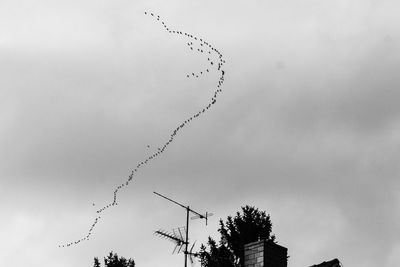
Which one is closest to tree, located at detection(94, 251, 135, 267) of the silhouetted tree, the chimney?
the silhouetted tree

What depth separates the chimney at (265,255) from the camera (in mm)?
24938

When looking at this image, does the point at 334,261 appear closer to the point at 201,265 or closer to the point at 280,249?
the point at 280,249

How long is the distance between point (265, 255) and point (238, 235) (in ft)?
58.9

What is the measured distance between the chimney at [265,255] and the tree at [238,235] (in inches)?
631

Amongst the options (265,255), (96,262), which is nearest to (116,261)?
(96,262)

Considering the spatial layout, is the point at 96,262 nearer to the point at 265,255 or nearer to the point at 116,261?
the point at 116,261

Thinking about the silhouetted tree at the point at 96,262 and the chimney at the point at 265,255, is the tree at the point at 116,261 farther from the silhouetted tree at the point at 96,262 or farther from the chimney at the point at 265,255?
the chimney at the point at 265,255

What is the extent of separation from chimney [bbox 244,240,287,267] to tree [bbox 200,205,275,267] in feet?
52.6

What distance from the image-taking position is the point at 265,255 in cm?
2492

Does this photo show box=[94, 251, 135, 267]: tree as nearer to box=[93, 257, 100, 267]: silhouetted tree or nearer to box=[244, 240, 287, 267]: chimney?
box=[93, 257, 100, 267]: silhouetted tree

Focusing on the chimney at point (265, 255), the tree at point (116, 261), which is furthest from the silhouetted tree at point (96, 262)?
the chimney at point (265, 255)

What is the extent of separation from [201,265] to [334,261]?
1688cm

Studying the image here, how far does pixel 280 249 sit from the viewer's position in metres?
25.3

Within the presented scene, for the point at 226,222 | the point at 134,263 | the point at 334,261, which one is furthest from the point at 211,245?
the point at 334,261
